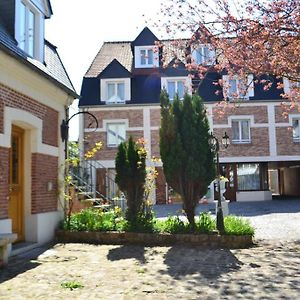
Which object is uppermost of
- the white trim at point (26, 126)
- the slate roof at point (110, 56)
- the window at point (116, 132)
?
the slate roof at point (110, 56)

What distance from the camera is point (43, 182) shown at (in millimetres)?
9766

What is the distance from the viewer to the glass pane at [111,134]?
25.9 m

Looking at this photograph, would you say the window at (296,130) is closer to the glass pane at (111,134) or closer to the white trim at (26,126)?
the glass pane at (111,134)

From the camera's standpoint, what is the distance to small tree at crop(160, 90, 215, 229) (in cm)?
998

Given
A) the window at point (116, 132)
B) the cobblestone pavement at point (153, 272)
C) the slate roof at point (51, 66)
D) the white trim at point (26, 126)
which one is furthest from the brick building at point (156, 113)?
the cobblestone pavement at point (153, 272)

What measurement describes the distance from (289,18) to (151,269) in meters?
6.10

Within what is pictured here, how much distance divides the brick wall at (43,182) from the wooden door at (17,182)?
25 cm

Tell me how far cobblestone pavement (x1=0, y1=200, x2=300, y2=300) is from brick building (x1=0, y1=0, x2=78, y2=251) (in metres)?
0.93

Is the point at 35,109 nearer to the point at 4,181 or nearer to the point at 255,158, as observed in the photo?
the point at 4,181

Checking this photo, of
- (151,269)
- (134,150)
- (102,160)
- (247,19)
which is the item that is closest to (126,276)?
(151,269)

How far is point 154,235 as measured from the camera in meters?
9.59

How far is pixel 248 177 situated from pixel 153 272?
21.8 m

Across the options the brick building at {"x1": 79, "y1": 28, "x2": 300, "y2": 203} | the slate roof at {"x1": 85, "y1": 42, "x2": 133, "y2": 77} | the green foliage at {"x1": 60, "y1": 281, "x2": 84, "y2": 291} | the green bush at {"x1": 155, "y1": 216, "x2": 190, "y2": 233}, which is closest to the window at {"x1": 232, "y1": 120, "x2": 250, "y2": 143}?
the brick building at {"x1": 79, "y1": 28, "x2": 300, "y2": 203}

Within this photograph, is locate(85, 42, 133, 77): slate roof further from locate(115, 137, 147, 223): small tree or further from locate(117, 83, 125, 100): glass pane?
locate(115, 137, 147, 223): small tree
